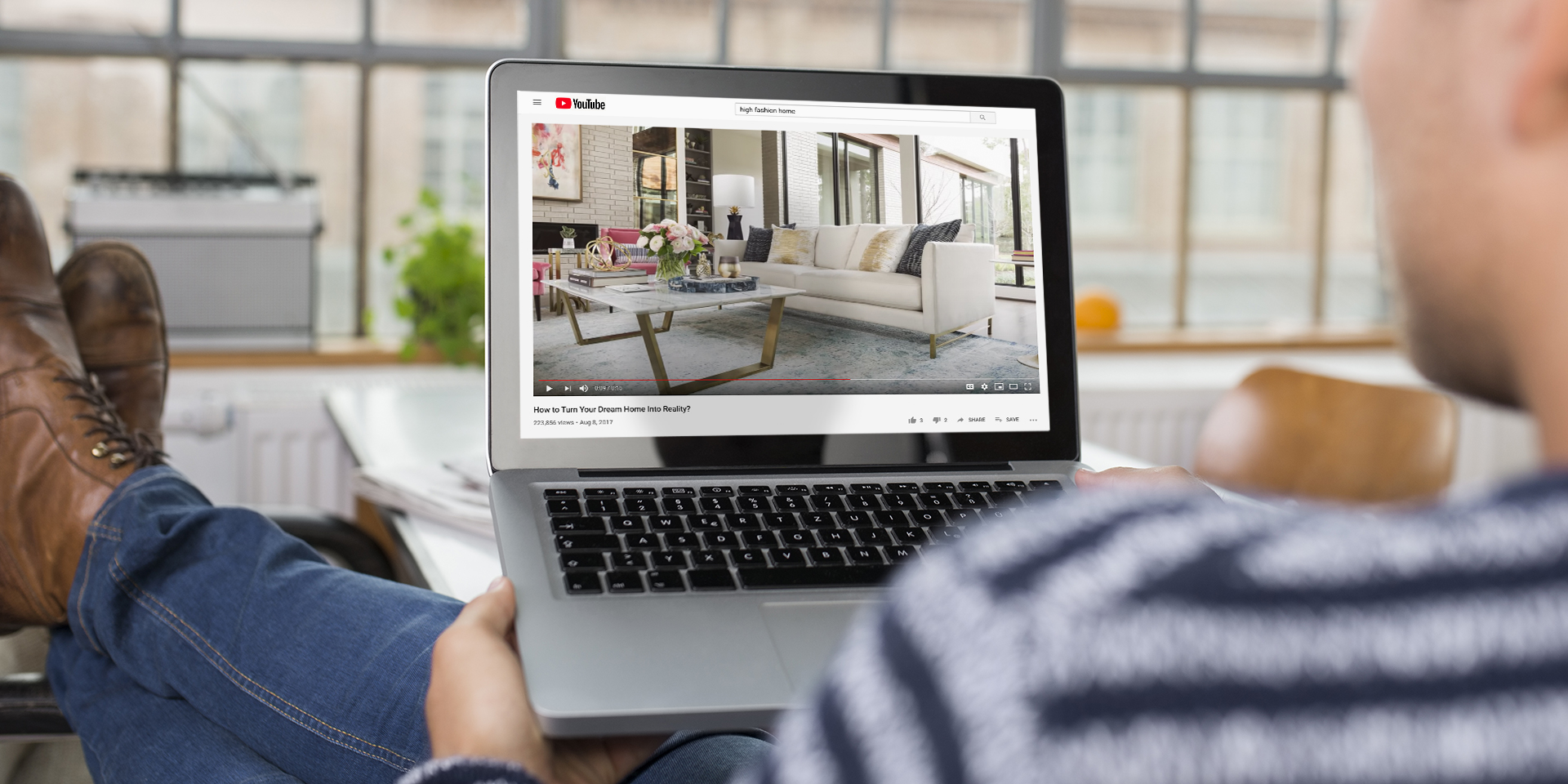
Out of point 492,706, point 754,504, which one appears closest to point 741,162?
point 754,504

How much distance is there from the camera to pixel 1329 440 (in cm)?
177

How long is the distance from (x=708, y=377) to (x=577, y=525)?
8.4 inches

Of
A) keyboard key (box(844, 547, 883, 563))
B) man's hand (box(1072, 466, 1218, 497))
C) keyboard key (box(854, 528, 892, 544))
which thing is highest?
man's hand (box(1072, 466, 1218, 497))

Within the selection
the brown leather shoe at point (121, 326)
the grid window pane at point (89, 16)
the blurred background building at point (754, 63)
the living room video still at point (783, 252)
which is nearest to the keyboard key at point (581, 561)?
the living room video still at point (783, 252)

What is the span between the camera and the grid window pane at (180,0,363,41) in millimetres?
2508

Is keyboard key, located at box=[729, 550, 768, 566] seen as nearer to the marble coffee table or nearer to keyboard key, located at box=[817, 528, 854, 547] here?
keyboard key, located at box=[817, 528, 854, 547]

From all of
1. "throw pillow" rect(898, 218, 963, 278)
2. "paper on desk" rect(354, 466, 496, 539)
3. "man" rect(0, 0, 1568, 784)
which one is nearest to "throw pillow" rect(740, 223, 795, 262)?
"throw pillow" rect(898, 218, 963, 278)

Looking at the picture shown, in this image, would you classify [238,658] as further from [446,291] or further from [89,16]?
[89,16]

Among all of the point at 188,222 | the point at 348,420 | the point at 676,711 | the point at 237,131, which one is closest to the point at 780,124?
the point at 676,711

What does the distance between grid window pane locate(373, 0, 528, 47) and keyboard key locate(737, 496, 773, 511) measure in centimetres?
217

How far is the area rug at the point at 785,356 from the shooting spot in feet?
2.74

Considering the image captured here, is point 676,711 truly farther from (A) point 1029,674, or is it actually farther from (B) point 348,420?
(B) point 348,420

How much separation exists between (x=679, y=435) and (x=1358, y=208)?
298cm

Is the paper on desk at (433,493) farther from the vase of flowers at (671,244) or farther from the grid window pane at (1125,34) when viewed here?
the grid window pane at (1125,34)
